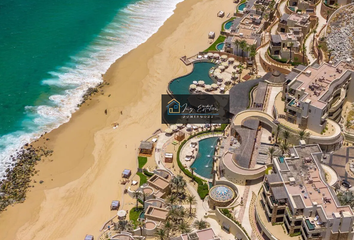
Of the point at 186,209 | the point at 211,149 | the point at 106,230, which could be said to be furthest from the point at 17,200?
the point at 211,149

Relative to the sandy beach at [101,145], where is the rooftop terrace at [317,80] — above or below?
above

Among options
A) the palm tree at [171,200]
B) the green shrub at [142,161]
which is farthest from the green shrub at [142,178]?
the palm tree at [171,200]

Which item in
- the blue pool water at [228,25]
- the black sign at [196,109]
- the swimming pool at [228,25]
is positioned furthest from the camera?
the swimming pool at [228,25]

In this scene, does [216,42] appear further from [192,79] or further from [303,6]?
[303,6]

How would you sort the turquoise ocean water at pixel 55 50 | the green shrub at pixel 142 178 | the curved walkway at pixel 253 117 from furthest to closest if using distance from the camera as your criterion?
the turquoise ocean water at pixel 55 50, the curved walkway at pixel 253 117, the green shrub at pixel 142 178

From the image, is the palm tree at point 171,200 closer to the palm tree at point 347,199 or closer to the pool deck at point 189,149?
the pool deck at point 189,149

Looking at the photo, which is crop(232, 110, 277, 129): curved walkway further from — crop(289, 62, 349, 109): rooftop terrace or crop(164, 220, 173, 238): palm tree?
crop(164, 220, 173, 238): palm tree

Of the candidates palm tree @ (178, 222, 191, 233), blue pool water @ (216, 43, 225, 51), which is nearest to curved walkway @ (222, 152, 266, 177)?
palm tree @ (178, 222, 191, 233)
